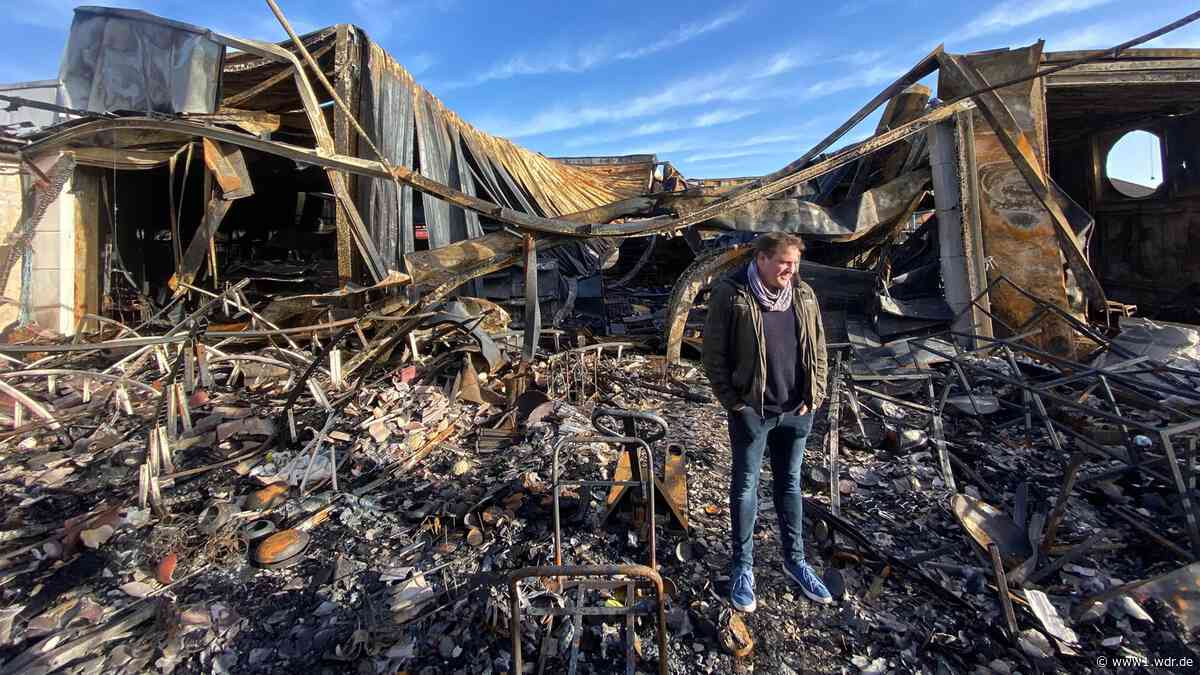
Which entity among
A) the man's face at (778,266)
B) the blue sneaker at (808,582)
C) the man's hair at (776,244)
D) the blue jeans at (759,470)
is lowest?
the blue sneaker at (808,582)

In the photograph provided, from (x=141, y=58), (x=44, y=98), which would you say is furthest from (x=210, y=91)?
(x=44, y=98)

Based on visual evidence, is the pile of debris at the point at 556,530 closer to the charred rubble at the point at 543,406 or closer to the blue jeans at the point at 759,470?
the charred rubble at the point at 543,406

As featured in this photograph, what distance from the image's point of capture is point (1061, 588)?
2.70 meters

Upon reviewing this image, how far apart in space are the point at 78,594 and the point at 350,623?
1.64 metres

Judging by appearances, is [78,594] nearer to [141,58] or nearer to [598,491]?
[598,491]

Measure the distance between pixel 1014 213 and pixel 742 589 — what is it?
6.94 m

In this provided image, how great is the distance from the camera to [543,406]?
16.1 ft

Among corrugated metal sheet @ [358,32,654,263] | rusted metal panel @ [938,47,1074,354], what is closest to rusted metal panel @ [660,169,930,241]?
rusted metal panel @ [938,47,1074,354]

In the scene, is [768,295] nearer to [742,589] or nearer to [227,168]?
[742,589]

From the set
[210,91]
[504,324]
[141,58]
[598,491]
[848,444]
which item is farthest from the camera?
[504,324]

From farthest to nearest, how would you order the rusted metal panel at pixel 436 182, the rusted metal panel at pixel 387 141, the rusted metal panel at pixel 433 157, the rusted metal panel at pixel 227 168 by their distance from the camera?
the rusted metal panel at pixel 433 157 → the rusted metal panel at pixel 387 141 → the rusted metal panel at pixel 227 168 → the rusted metal panel at pixel 436 182

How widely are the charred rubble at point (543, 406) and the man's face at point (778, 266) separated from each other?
3.82 ft

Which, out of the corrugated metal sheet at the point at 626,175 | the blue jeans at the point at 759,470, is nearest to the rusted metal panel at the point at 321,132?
the blue jeans at the point at 759,470

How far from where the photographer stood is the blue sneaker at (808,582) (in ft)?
8.80
